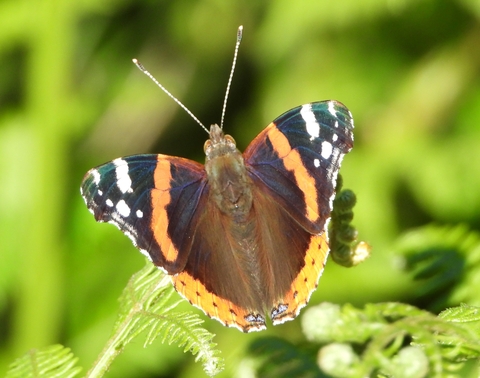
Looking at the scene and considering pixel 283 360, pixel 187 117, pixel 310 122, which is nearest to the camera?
pixel 283 360

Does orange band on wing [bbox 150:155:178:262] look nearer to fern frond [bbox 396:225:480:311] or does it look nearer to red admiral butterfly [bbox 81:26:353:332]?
red admiral butterfly [bbox 81:26:353:332]

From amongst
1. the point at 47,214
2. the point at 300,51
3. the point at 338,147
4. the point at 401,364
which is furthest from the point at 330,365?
the point at 300,51

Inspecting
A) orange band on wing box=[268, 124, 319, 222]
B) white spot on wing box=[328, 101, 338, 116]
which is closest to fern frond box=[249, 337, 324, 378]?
orange band on wing box=[268, 124, 319, 222]

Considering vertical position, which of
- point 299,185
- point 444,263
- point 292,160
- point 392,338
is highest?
point 292,160

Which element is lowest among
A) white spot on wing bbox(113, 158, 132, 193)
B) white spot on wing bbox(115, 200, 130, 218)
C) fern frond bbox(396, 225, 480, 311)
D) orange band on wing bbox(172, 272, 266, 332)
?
fern frond bbox(396, 225, 480, 311)

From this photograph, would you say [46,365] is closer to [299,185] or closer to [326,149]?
[299,185]

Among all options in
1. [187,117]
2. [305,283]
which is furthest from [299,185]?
[187,117]
